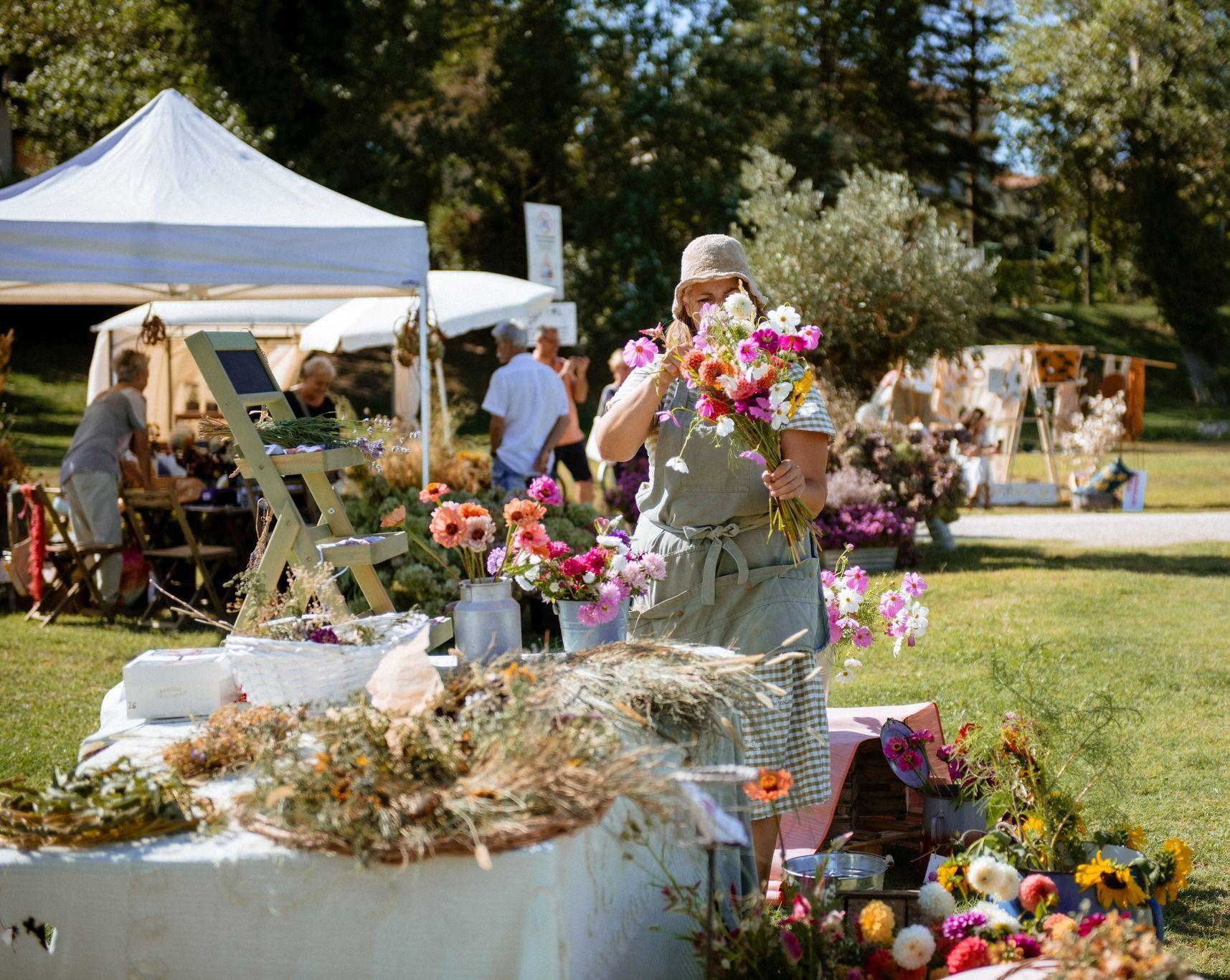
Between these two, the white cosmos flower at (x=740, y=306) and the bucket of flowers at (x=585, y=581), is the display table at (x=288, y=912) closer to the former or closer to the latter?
the bucket of flowers at (x=585, y=581)

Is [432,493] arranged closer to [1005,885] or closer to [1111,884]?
[1005,885]

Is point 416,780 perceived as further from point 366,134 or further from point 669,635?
point 366,134

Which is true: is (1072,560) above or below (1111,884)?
below

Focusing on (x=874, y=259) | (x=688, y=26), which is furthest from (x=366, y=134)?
(x=874, y=259)

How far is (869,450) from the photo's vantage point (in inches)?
397

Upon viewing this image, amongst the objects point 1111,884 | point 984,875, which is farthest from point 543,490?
point 1111,884

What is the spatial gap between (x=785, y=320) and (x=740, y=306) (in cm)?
10

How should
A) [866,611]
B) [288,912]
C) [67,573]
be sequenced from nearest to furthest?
[288,912] < [866,611] < [67,573]

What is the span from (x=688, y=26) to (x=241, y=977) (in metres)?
25.4

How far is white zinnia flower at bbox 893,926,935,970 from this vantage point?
235cm

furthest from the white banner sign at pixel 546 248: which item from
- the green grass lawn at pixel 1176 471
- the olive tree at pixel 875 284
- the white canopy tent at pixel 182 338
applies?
the green grass lawn at pixel 1176 471

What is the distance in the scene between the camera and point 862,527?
30.6ft

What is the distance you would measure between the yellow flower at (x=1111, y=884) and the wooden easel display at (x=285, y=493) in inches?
64.7

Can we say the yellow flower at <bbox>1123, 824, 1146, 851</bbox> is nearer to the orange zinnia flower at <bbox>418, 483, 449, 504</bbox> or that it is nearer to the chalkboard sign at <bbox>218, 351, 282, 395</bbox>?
the orange zinnia flower at <bbox>418, 483, 449, 504</bbox>
